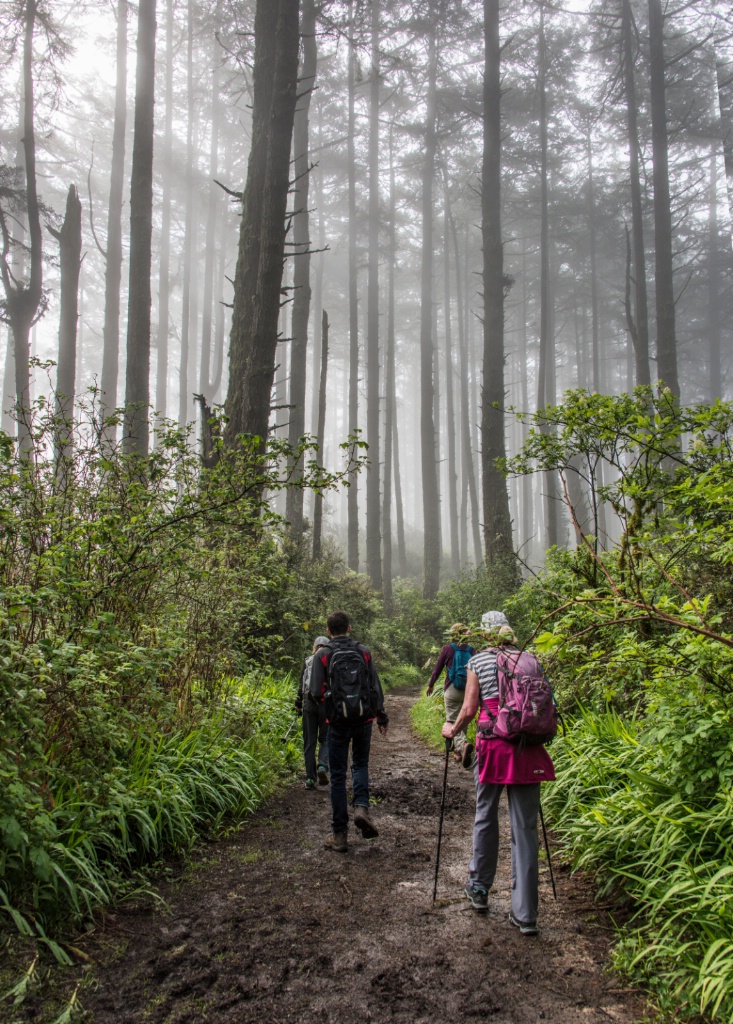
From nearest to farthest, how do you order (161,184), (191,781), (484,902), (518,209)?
(484,902) < (191,781) < (518,209) < (161,184)

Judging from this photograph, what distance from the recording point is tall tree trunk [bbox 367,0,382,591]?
66.6 feet

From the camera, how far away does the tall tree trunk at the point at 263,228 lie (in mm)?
9211

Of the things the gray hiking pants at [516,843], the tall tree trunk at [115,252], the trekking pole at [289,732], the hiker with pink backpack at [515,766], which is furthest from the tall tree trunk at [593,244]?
the gray hiking pants at [516,843]

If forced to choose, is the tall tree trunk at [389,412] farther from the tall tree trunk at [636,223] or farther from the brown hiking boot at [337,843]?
the brown hiking boot at [337,843]

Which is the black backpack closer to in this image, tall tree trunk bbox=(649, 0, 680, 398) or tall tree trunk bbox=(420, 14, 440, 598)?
tall tree trunk bbox=(649, 0, 680, 398)

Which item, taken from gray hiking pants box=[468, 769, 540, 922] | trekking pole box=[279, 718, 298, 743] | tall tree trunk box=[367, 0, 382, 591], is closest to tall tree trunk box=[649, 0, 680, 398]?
tall tree trunk box=[367, 0, 382, 591]

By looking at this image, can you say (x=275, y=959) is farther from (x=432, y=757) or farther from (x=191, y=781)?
(x=432, y=757)

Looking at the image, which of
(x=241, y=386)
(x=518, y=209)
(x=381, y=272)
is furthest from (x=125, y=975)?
(x=381, y=272)

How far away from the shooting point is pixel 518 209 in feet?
92.0

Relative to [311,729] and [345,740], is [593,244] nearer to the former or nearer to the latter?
[311,729]

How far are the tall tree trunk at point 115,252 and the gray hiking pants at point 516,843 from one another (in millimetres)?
17558

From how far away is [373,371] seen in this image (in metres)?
21.7

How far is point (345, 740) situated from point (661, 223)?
17.4m

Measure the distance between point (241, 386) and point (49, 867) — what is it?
7.22 metres
